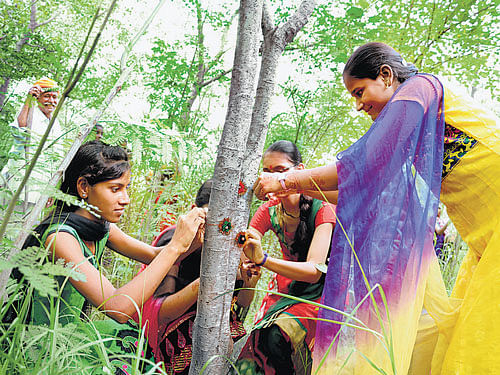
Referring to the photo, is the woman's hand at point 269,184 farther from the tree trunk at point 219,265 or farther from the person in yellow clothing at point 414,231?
the person in yellow clothing at point 414,231

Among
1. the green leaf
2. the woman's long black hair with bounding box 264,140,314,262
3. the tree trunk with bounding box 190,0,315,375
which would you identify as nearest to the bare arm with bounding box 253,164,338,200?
the tree trunk with bounding box 190,0,315,375

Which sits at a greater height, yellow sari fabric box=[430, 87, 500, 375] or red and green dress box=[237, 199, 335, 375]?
yellow sari fabric box=[430, 87, 500, 375]

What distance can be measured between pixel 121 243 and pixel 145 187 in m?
1.08

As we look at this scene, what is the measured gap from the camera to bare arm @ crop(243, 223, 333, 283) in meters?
1.74

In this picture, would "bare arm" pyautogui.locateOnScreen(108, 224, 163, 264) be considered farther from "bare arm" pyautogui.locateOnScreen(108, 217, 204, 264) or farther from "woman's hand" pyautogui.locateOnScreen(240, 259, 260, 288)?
"woman's hand" pyautogui.locateOnScreen(240, 259, 260, 288)

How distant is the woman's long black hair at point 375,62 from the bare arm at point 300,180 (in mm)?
412

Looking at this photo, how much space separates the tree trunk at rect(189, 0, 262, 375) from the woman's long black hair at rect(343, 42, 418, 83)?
0.43 meters

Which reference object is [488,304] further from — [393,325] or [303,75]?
[303,75]

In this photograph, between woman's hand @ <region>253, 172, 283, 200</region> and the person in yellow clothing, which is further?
woman's hand @ <region>253, 172, 283, 200</region>

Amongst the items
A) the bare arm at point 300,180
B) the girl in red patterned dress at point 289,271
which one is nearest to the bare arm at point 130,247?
the girl in red patterned dress at point 289,271

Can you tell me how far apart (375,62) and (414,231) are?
2.27 feet

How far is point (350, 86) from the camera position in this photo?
1600 millimetres

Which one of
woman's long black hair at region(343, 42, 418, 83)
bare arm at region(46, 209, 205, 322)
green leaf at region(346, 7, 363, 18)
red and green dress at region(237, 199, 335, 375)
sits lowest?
red and green dress at region(237, 199, 335, 375)

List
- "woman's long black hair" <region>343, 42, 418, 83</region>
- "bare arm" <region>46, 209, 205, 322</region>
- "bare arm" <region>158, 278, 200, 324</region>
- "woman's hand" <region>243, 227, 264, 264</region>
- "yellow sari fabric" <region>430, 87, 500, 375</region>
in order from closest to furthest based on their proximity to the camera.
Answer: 1. "yellow sari fabric" <region>430, 87, 500, 375</region>
2. "bare arm" <region>46, 209, 205, 322</region>
3. "woman's long black hair" <region>343, 42, 418, 83</region>
4. "woman's hand" <region>243, 227, 264, 264</region>
5. "bare arm" <region>158, 278, 200, 324</region>
